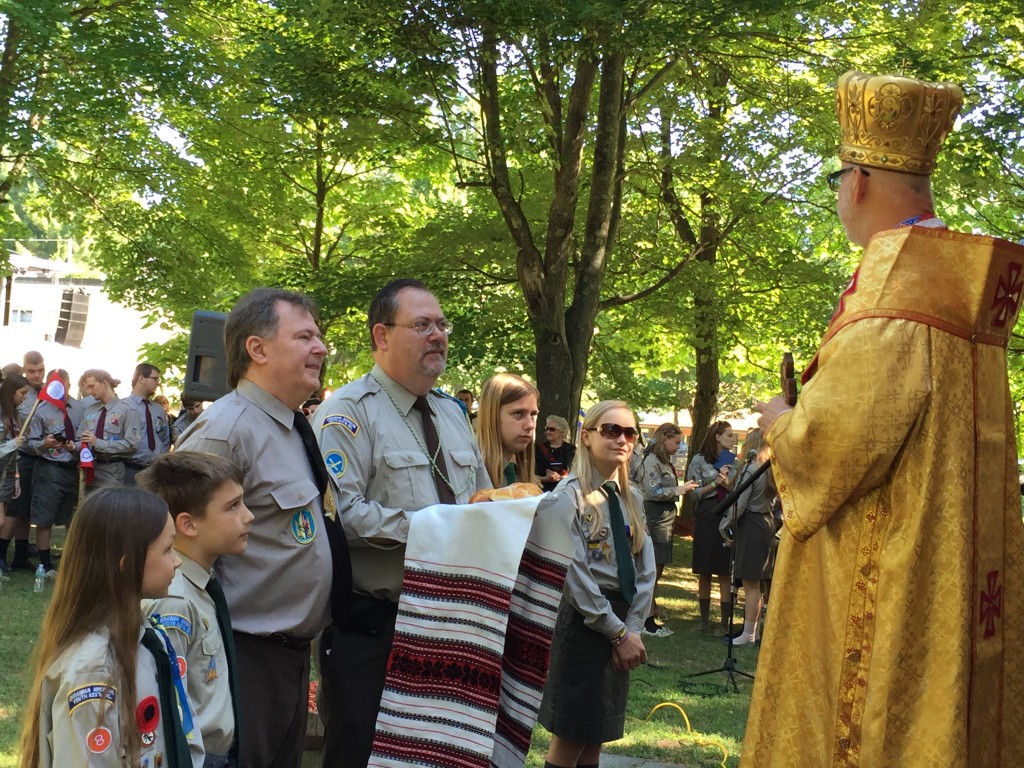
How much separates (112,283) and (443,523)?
1667 cm

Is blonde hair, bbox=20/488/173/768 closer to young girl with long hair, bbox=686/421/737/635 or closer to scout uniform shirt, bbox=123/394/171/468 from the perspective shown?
young girl with long hair, bbox=686/421/737/635

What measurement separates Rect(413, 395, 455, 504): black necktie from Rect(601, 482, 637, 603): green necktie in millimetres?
1446

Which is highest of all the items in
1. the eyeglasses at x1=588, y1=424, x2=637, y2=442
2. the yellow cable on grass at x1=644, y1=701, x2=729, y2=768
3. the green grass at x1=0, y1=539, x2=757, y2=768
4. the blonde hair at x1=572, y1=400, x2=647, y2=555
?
the eyeglasses at x1=588, y1=424, x2=637, y2=442

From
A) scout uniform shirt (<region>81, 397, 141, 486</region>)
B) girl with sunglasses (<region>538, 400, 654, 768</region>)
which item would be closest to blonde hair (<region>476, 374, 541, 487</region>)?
girl with sunglasses (<region>538, 400, 654, 768</region>)

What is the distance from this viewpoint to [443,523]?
3.80 meters

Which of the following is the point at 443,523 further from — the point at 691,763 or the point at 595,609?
the point at 691,763

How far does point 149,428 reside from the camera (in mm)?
12719

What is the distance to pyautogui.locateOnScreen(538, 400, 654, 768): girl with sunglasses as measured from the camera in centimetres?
527

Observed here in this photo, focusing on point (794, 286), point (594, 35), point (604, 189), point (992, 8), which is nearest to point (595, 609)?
point (594, 35)

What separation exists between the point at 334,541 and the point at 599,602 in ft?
5.28

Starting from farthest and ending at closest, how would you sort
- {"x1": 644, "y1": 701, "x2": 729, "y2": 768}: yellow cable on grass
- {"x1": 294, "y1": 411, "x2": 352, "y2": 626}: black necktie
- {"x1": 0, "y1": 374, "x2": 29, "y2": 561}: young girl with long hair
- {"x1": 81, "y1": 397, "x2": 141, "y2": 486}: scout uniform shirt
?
{"x1": 81, "y1": 397, "x2": 141, "y2": 486}: scout uniform shirt, {"x1": 0, "y1": 374, "x2": 29, "y2": 561}: young girl with long hair, {"x1": 644, "y1": 701, "x2": 729, "y2": 768}: yellow cable on grass, {"x1": 294, "y1": 411, "x2": 352, "y2": 626}: black necktie

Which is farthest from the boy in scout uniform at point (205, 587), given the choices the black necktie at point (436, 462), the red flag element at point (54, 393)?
the red flag element at point (54, 393)

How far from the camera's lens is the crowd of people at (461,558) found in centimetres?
312

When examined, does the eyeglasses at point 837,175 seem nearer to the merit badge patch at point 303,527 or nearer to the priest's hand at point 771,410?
the priest's hand at point 771,410
